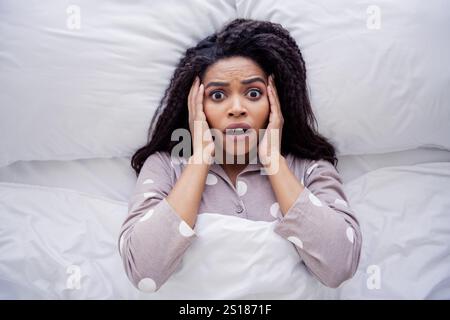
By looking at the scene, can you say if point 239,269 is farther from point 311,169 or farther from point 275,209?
point 311,169

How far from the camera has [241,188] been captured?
1.02 m

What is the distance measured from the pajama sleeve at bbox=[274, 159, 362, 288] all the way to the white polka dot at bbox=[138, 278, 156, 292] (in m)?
0.25

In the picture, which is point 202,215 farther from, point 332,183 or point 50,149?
point 50,149

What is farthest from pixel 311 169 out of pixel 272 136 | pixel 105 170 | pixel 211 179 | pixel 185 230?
pixel 105 170

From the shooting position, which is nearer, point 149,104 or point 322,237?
point 322,237

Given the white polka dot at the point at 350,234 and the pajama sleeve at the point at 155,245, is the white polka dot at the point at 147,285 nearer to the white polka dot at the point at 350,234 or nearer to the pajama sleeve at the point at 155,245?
the pajama sleeve at the point at 155,245

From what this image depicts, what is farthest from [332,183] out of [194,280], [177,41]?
[177,41]

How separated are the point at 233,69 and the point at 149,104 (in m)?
0.23

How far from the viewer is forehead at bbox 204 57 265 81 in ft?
3.22

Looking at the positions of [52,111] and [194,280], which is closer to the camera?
[194,280]

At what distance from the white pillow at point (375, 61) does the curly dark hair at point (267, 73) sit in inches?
1.7

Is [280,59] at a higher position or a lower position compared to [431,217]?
higher
